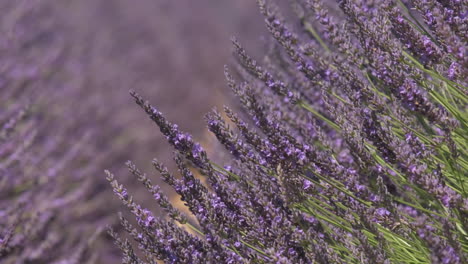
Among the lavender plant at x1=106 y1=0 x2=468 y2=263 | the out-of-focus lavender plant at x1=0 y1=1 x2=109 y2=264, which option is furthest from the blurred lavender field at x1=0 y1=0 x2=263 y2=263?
the lavender plant at x1=106 y1=0 x2=468 y2=263

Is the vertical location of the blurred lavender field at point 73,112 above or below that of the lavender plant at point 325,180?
above

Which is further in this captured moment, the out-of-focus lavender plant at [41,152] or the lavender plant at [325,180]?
the out-of-focus lavender plant at [41,152]

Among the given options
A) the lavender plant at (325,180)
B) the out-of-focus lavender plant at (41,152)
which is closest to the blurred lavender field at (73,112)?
the out-of-focus lavender plant at (41,152)

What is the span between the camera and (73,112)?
9.70ft

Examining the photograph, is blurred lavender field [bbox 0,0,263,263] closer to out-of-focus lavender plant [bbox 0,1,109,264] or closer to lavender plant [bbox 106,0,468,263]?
out-of-focus lavender plant [bbox 0,1,109,264]

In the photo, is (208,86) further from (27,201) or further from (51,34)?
(27,201)

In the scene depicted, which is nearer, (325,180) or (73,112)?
(325,180)

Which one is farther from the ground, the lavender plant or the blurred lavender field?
the blurred lavender field

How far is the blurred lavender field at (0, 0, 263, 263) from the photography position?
2461 mm

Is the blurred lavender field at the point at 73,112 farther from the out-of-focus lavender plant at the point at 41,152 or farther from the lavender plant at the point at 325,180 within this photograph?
the lavender plant at the point at 325,180

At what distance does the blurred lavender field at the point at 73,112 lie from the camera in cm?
246

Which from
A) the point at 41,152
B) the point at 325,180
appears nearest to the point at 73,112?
the point at 41,152

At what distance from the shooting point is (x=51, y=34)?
117 inches

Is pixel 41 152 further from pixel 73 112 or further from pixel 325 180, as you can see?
pixel 325 180
